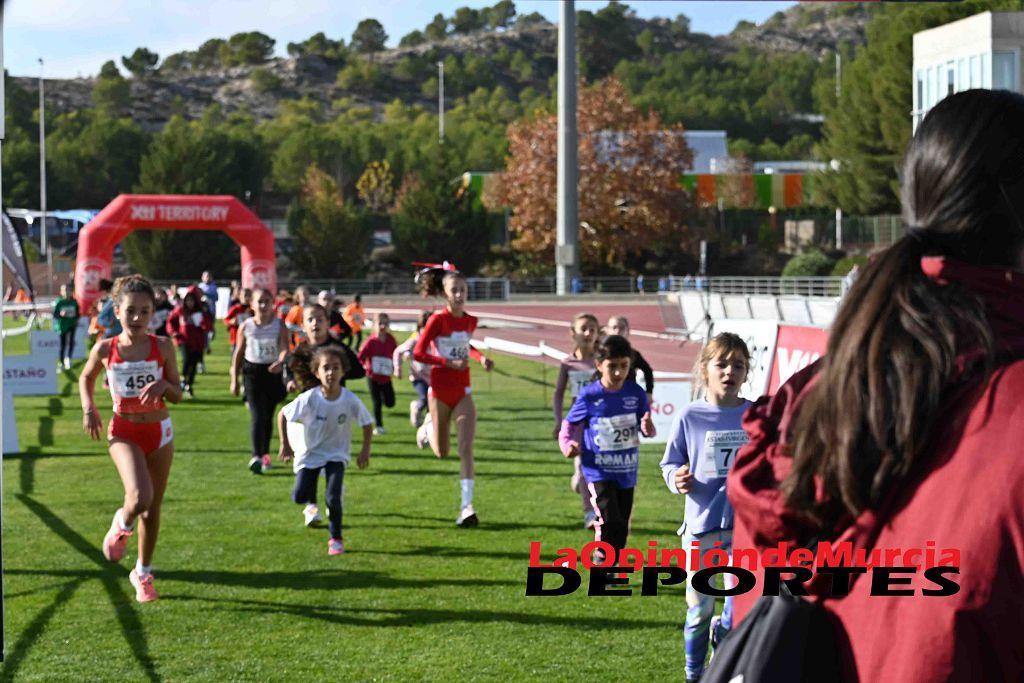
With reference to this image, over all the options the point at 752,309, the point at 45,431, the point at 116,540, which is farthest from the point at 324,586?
the point at 752,309

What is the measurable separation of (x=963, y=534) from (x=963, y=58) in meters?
33.0

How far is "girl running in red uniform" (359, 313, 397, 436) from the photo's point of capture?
59.5 feet

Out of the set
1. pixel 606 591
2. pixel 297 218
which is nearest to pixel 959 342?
pixel 606 591

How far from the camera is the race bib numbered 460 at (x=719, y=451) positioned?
6.61 metres

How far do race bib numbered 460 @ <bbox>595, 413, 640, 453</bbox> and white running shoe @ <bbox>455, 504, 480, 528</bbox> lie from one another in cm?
307

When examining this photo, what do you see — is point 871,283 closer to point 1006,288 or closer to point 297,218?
point 1006,288

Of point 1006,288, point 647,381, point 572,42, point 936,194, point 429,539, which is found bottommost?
point 429,539

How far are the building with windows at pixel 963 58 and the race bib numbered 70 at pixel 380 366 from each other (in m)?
7.90

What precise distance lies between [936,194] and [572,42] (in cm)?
4789

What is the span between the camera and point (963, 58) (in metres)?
32.8

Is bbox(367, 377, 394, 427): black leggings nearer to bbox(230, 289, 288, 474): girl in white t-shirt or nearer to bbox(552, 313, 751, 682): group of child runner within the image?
bbox(230, 289, 288, 474): girl in white t-shirt

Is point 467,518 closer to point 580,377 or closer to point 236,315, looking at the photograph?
point 580,377

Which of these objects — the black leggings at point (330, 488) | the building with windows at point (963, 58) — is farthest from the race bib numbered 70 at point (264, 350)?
the building with windows at point (963, 58)

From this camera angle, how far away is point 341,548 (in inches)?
400
